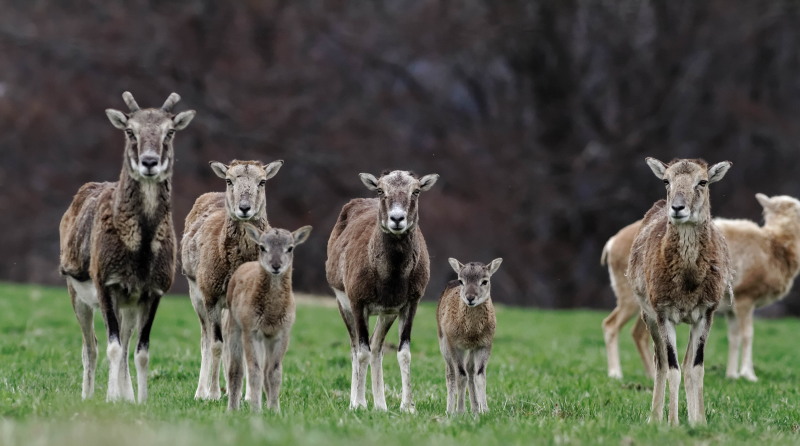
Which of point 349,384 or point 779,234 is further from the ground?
point 779,234

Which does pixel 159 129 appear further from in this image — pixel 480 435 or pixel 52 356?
pixel 52 356

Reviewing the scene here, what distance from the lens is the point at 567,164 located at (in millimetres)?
34375

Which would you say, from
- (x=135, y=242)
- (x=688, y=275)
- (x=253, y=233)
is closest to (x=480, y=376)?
(x=688, y=275)

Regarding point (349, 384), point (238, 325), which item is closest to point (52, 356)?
point (349, 384)

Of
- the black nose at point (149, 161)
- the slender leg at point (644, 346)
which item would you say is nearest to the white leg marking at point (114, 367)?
the black nose at point (149, 161)

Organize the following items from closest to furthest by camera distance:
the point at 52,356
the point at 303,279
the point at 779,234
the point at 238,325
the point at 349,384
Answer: the point at 238,325
the point at 349,384
the point at 52,356
the point at 779,234
the point at 303,279

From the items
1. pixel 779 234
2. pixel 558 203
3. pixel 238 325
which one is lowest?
pixel 238 325

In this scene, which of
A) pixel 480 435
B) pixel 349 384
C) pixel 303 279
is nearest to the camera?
pixel 480 435

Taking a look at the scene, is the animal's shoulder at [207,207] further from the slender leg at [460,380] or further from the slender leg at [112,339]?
the slender leg at [460,380]

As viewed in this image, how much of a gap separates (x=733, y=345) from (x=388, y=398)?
20.3 feet

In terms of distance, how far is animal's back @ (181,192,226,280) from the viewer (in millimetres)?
11266

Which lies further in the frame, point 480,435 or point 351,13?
point 351,13

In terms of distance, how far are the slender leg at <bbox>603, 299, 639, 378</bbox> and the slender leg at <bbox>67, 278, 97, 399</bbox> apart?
6.77 metres

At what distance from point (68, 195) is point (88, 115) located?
8.33 feet
